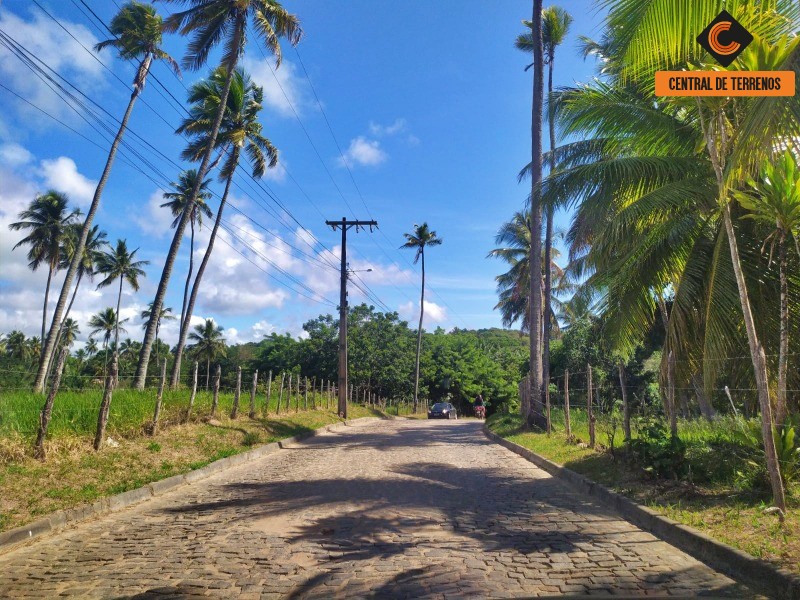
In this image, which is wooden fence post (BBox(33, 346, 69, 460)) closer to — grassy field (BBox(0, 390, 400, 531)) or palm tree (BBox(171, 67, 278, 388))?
grassy field (BBox(0, 390, 400, 531))

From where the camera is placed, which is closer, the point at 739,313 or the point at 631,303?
the point at 739,313

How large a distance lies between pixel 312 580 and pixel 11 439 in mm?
5943

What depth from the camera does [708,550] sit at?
4688 mm

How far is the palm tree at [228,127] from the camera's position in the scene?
1952 cm

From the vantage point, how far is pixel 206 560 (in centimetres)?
472

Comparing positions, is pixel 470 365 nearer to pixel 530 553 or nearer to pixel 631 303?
pixel 631 303

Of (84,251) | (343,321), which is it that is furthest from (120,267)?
(343,321)

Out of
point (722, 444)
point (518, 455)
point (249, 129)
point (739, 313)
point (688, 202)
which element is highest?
point (249, 129)

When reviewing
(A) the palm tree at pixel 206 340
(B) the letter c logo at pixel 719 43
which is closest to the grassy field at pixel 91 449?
(B) the letter c logo at pixel 719 43

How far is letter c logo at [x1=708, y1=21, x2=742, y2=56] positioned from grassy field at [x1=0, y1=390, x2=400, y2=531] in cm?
825

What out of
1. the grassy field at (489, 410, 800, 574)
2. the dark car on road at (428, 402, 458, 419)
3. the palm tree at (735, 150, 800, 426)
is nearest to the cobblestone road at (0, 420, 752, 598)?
the grassy field at (489, 410, 800, 574)

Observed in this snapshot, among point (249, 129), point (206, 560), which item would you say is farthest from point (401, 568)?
point (249, 129)

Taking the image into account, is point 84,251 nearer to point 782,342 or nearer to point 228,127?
point 228,127

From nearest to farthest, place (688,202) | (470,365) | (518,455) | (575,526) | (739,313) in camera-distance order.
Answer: (575,526) → (739,313) → (688,202) → (518,455) → (470,365)
